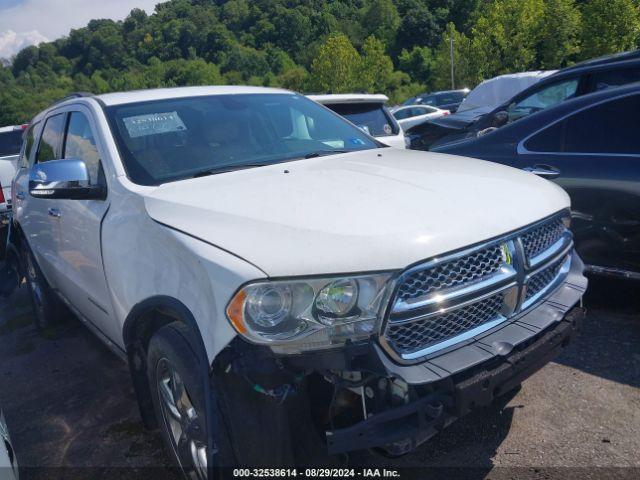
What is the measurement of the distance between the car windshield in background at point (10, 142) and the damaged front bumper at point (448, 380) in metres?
10.1

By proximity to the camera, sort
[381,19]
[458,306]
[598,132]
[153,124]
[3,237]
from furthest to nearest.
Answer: [381,19] < [3,237] < [598,132] < [153,124] < [458,306]

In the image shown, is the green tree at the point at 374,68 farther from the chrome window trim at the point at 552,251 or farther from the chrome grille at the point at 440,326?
the chrome grille at the point at 440,326

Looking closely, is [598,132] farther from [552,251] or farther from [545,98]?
[545,98]

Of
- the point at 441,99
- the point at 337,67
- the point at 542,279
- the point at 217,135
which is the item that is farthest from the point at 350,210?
the point at 337,67

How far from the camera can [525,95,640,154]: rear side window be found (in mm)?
3629

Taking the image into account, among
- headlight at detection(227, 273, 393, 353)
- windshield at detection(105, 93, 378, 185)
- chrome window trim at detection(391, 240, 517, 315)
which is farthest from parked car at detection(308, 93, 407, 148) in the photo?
headlight at detection(227, 273, 393, 353)

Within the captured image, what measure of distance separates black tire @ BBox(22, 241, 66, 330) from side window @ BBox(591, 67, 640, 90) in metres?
5.71

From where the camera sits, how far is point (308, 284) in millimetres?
1833

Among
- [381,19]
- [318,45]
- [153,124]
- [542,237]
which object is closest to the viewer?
[542,237]

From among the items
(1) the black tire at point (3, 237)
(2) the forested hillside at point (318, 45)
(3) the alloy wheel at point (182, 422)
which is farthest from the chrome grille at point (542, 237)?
(2) the forested hillside at point (318, 45)

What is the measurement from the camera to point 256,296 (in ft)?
5.99

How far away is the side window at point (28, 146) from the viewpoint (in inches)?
186

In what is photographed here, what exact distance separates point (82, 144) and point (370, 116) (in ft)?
12.4

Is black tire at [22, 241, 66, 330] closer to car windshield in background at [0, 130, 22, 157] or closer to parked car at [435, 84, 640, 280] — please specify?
parked car at [435, 84, 640, 280]
